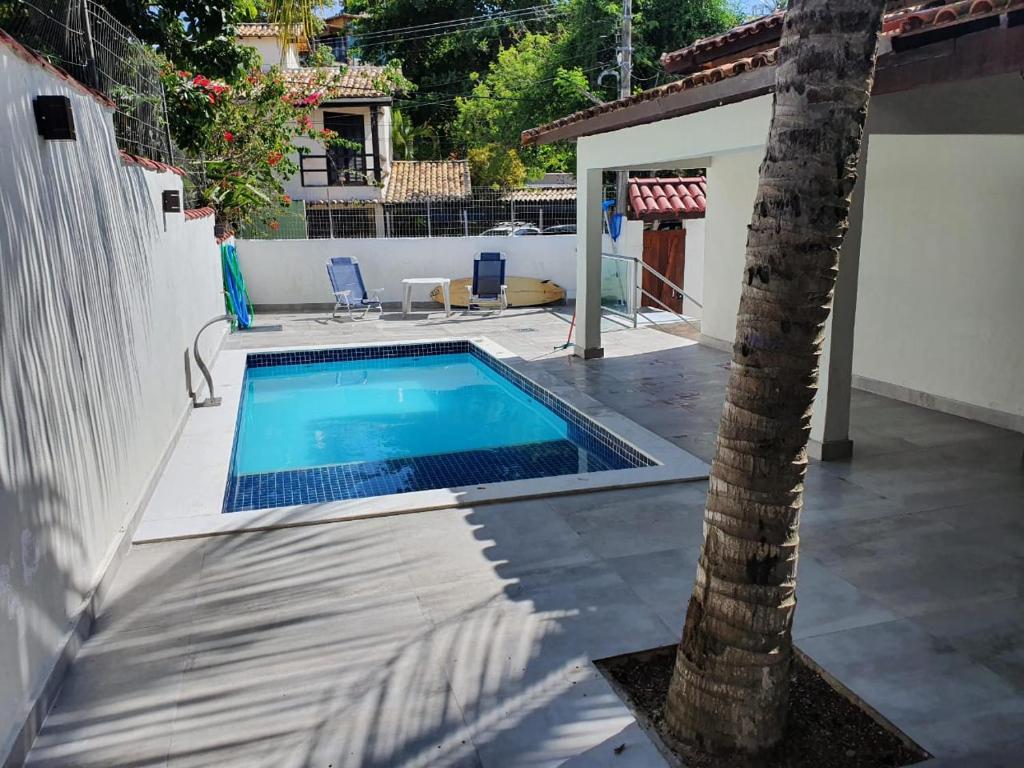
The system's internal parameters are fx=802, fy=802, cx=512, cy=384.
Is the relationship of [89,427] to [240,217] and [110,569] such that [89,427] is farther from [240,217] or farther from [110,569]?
[240,217]

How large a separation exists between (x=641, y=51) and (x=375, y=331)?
1918 centimetres

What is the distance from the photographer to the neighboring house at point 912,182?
4953mm

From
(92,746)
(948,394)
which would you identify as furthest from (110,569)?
(948,394)

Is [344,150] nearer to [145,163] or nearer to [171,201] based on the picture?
[171,201]

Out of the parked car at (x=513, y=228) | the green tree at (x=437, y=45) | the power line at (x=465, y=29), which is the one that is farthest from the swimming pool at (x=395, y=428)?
the power line at (x=465, y=29)

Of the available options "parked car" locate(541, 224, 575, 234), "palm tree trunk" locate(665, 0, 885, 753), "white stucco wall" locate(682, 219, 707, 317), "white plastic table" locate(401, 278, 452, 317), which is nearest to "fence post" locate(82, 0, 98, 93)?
"palm tree trunk" locate(665, 0, 885, 753)

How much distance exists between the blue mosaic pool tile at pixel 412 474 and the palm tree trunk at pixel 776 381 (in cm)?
407

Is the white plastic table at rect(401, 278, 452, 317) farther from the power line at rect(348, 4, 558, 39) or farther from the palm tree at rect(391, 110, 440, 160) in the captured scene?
the power line at rect(348, 4, 558, 39)

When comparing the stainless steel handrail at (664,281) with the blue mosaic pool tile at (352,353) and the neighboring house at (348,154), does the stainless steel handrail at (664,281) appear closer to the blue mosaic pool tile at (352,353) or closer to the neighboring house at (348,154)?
the blue mosaic pool tile at (352,353)

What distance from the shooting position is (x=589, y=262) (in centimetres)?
1067

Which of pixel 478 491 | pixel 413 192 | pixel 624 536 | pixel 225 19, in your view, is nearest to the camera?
pixel 624 536

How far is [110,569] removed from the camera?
4.46m

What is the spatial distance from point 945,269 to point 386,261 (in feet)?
38.5

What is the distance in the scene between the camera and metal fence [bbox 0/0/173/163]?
190 inches
